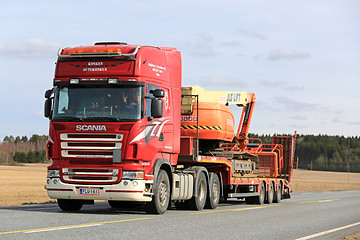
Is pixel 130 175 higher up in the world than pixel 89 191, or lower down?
higher up

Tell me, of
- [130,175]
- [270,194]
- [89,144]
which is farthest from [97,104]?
[270,194]

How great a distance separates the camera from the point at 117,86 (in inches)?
588

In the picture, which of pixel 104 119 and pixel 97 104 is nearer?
pixel 104 119

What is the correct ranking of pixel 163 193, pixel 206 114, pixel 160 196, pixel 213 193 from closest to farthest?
pixel 160 196, pixel 163 193, pixel 213 193, pixel 206 114

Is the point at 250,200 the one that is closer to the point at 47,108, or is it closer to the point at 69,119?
the point at 69,119

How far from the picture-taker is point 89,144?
47.8ft

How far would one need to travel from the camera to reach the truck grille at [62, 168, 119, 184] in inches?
572

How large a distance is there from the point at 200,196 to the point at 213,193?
1.25 metres

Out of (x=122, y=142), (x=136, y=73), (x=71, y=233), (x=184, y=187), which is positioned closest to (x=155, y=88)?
(x=136, y=73)

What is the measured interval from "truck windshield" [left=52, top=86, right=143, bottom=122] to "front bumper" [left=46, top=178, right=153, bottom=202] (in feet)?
4.90

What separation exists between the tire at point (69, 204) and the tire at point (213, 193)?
14.4 feet

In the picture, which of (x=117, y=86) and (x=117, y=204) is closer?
(x=117, y=86)

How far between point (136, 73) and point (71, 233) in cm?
542

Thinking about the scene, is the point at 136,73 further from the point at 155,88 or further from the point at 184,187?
the point at 184,187
